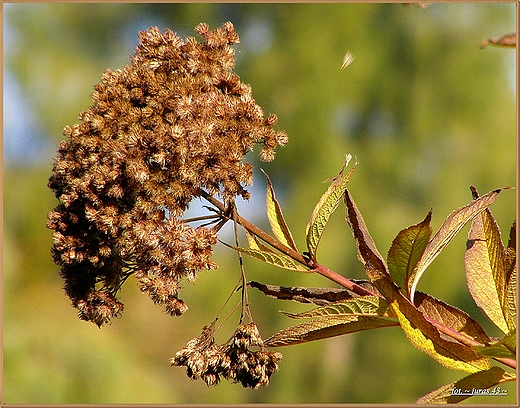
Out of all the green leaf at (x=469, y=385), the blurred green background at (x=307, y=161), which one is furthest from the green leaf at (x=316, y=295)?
the blurred green background at (x=307, y=161)

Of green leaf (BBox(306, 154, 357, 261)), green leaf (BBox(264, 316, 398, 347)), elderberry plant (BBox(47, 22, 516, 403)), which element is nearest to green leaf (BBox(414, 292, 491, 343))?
elderberry plant (BBox(47, 22, 516, 403))

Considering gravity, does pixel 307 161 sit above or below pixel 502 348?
above

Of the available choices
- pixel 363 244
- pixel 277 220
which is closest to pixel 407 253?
pixel 363 244

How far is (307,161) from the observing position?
10.1 meters

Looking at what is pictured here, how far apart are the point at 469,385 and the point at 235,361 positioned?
A: 19.0 inches

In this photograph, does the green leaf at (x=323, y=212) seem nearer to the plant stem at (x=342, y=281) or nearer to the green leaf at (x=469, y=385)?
the plant stem at (x=342, y=281)

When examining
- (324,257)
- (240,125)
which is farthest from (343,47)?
(240,125)

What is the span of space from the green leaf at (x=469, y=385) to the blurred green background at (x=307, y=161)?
23.8 feet

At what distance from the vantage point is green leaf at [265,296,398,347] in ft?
3.62

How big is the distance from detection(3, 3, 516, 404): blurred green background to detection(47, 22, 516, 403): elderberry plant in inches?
283

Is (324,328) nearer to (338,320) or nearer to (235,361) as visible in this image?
(338,320)

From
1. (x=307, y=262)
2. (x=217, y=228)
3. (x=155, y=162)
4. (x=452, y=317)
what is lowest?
(x=452, y=317)

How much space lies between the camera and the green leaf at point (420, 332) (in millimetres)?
1082

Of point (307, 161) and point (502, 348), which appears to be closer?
point (502, 348)
